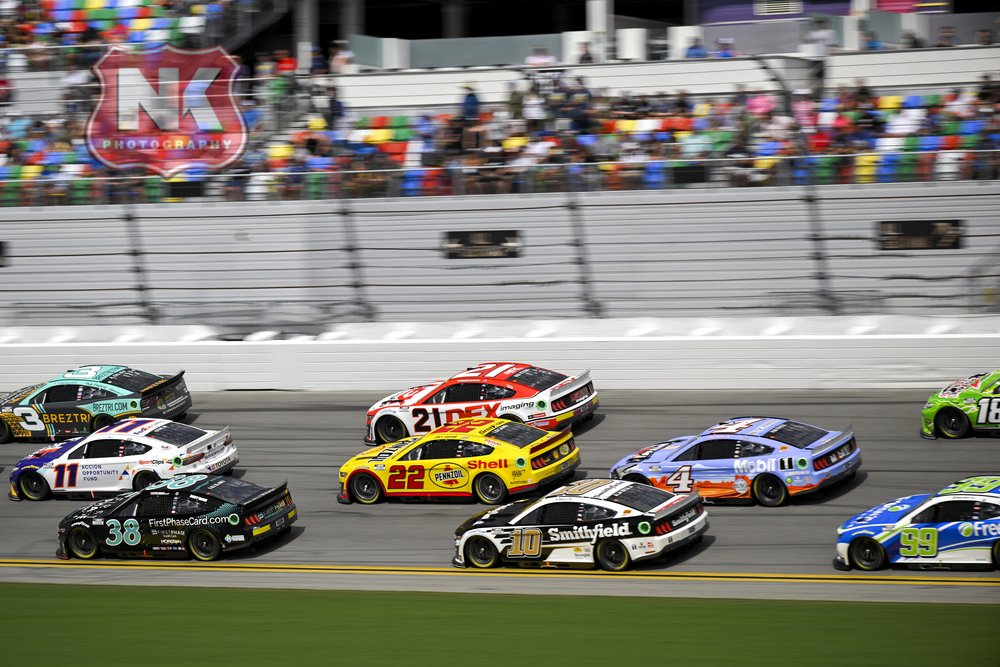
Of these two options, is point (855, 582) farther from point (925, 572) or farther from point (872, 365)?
point (872, 365)

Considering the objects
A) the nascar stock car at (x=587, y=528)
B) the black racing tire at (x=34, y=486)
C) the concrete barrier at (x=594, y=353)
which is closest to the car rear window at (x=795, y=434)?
the nascar stock car at (x=587, y=528)

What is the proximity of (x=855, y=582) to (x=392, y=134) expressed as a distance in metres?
15.2

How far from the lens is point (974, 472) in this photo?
15.1m

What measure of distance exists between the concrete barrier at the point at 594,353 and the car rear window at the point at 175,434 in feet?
15.1

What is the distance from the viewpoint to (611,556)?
13211mm

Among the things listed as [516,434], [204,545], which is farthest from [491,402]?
[204,545]

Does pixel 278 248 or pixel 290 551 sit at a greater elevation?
pixel 278 248

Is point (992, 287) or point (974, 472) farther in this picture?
point (992, 287)

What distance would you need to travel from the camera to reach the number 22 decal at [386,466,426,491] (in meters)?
16.0

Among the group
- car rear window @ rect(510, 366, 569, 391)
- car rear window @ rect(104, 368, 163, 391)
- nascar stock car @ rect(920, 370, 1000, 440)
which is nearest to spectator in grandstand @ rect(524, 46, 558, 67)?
car rear window @ rect(510, 366, 569, 391)

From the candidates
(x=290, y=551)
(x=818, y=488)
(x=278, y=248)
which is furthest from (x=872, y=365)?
(x=278, y=248)

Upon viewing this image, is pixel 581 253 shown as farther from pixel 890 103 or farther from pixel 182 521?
pixel 182 521

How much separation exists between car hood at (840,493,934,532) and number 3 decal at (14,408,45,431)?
1347cm

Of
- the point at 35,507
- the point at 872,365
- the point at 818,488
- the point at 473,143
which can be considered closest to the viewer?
the point at 818,488
